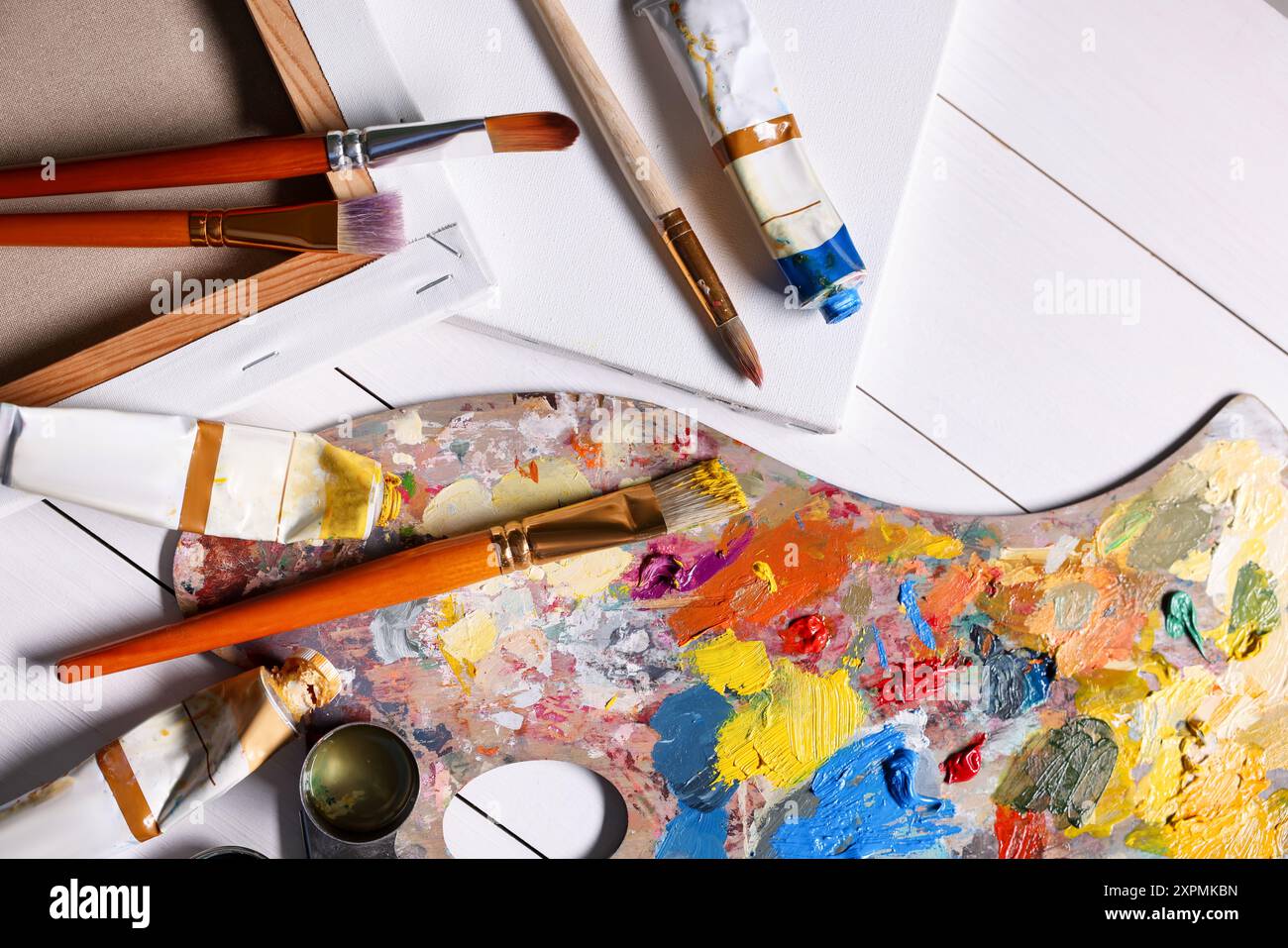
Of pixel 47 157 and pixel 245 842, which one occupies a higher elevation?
pixel 47 157

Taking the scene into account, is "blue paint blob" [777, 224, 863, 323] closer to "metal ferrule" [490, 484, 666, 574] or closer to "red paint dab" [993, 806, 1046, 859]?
"metal ferrule" [490, 484, 666, 574]

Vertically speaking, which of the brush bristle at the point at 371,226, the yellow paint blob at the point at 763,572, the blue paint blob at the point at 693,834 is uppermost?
the brush bristle at the point at 371,226

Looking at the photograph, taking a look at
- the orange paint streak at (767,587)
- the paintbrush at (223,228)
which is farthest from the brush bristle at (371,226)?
the orange paint streak at (767,587)

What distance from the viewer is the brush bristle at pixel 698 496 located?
0.64m

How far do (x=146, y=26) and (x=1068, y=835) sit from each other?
933 mm

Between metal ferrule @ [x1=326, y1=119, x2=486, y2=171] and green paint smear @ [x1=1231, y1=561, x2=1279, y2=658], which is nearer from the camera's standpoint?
metal ferrule @ [x1=326, y1=119, x2=486, y2=171]

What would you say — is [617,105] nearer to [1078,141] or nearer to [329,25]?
[329,25]

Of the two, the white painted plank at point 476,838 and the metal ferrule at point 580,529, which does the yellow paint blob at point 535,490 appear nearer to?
the metal ferrule at point 580,529

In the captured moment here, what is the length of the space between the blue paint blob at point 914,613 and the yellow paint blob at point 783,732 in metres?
0.09

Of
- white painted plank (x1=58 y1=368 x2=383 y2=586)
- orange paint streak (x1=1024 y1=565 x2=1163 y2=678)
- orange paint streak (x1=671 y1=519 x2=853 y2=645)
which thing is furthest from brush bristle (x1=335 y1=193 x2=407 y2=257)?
orange paint streak (x1=1024 y1=565 x2=1163 y2=678)

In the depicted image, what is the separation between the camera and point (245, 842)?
0.67m

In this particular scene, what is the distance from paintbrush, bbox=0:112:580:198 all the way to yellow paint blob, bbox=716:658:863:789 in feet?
1.47

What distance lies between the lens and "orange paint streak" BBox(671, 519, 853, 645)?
0.65m
